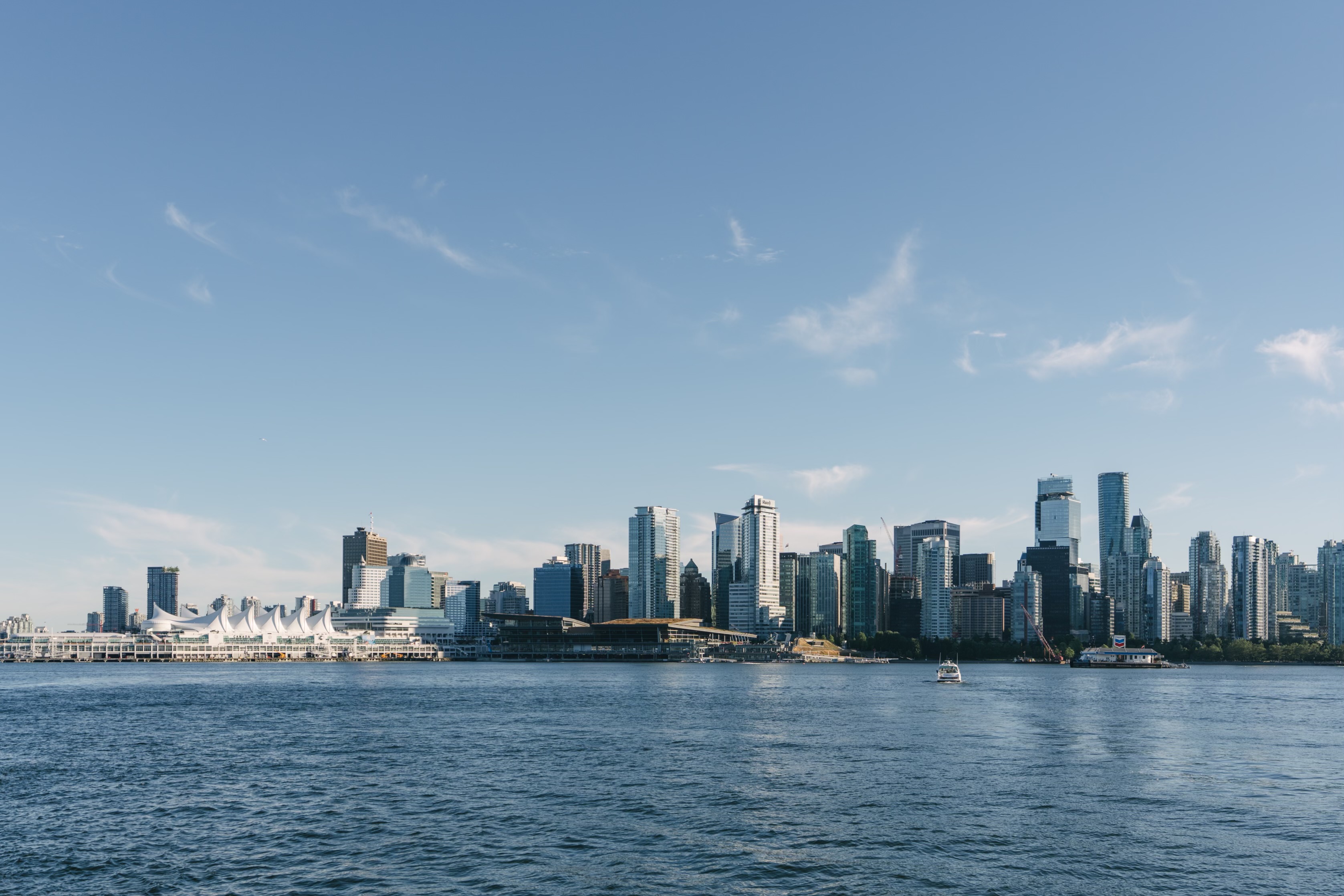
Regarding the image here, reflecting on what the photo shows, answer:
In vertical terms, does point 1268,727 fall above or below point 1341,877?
below

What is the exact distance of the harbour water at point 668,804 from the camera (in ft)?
129

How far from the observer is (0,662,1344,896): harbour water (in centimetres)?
3925

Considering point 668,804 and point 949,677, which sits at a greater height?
point 668,804

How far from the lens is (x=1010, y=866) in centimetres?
4025

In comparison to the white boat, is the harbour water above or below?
above

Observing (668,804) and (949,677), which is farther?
(949,677)

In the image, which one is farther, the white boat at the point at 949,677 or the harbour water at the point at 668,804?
the white boat at the point at 949,677

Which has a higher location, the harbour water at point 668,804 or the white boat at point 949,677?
the harbour water at point 668,804

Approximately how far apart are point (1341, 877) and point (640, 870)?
26888mm

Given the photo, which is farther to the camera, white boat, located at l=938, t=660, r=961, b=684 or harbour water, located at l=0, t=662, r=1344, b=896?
white boat, located at l=938, t=660, r=961, b=684

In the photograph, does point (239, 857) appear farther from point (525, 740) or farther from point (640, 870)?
point (525, 740)

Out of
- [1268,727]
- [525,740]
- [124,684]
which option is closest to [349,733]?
[525,740]

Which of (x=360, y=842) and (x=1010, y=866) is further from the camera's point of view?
(x=360, y=842)

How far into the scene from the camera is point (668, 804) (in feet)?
174
